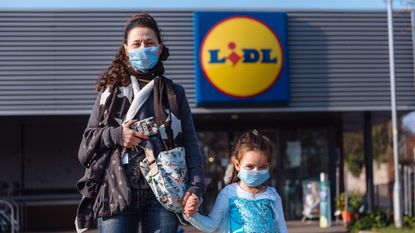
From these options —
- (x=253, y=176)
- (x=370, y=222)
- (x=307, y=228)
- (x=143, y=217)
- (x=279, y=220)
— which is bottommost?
(x=307, y=228)

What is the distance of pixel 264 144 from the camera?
413cm

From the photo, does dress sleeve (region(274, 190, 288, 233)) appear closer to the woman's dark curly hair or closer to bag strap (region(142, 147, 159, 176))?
bag strap (region(142, 147, 159, 176))

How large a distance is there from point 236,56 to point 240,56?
8cm

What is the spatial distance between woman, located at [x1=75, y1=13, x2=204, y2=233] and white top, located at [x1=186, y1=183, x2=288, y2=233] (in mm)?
519

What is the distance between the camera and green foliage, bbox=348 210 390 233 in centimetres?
1520

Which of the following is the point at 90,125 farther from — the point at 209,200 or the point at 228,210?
the point at 209,200

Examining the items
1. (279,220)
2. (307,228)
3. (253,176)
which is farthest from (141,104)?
(307,228)

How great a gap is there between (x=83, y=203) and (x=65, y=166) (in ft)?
50.5

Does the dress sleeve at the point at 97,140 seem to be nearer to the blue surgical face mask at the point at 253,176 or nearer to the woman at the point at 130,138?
the woman at the point at 130,138

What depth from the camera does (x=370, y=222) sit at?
1541 cm

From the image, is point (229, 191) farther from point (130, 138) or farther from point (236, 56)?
point (236, 56)

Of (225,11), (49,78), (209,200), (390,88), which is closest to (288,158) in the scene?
(209,200)

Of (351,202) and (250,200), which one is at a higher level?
(250,200)

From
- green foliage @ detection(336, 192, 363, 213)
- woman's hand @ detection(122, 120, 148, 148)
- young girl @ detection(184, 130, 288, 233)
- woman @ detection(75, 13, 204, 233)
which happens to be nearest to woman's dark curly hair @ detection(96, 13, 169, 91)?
woman @ detection(75, 13, 204, 233)
